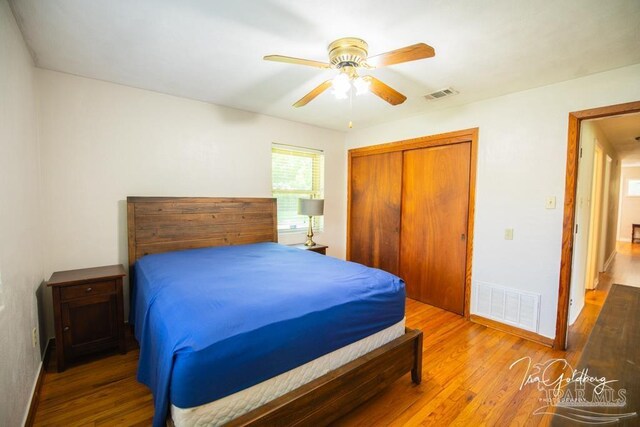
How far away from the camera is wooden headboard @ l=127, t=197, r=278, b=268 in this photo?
2.75m

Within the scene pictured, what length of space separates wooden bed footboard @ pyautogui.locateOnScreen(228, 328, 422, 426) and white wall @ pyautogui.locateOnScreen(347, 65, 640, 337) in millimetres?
1520

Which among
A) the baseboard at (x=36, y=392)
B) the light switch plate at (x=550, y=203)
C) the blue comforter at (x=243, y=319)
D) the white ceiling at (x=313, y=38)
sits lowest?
the baseboard at (x=36, y=392)

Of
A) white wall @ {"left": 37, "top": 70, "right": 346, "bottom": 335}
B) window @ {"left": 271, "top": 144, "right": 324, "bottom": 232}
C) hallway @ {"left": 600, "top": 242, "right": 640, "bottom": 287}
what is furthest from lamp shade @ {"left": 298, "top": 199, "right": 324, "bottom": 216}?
hallway @ {"left": 600, "top": 242, "right": 640, "bottom": 287}

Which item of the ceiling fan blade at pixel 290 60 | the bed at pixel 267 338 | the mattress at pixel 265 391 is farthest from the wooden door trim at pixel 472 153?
the ceiling fan blade at pixel 290 60

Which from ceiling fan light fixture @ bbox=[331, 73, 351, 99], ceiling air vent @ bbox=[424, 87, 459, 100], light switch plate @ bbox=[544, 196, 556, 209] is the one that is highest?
ceiling air vent @ bbox=[424, 87, 459, 100]

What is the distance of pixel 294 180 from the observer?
411 cm

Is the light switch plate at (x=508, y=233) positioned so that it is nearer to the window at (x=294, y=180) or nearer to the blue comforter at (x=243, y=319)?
the blue comforter at (x=243, y=319)

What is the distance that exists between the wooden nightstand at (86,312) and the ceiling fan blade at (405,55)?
2.55 m

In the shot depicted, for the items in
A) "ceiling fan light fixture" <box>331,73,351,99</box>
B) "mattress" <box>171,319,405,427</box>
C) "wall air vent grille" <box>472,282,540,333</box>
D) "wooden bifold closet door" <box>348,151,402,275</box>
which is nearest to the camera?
"mattress" <box>171,319,405,427</box>

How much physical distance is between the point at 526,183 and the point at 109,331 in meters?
3.97

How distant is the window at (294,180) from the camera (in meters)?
3.93

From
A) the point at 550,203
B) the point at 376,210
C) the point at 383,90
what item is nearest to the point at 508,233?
the point at 550,203

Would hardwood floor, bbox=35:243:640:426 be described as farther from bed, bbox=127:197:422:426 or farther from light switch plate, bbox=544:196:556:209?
light switch plate, bbox=544:196:556:209

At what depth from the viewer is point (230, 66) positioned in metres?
2.31
